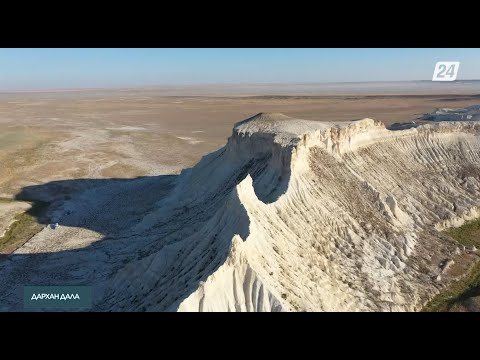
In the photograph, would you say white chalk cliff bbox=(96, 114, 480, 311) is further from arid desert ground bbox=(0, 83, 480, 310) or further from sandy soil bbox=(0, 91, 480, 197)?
sandy soil bbox=(0, 91, 480, 197)

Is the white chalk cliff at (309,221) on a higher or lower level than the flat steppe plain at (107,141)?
higher

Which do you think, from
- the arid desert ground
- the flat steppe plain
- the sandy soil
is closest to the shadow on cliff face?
the arid desert ground

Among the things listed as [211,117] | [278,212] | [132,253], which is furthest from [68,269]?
[211,117]

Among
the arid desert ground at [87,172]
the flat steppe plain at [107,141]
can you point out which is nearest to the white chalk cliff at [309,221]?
the arid desert ground at [87,172]

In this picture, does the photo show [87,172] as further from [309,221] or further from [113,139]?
[309,221]

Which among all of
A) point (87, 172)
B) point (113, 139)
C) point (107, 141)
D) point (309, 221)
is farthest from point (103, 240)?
point (113, 139)

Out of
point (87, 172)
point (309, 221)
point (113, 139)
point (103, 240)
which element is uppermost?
point (309, 221)

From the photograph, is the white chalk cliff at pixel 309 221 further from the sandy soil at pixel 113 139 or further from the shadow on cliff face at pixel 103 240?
the sandy soil at pixel 113 139
